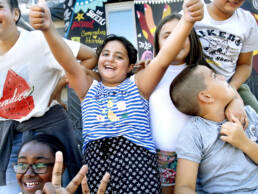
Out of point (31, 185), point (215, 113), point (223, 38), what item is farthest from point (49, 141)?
point (223, 38)

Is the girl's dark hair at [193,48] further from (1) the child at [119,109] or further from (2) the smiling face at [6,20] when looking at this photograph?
(2) the smiling face at [6,20]

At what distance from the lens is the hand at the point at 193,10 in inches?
54.7

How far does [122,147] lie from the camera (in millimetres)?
1581

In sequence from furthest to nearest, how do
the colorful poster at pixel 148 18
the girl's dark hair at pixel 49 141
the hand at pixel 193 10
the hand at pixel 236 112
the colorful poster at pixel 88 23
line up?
1. the colorful poster at pixel 88 23
2. the colorful poster at pixel 148 18
3. the girl's dark hair at pixel 49 141
4. the hand at pixel 236 112
5. the hand at pixel 193 10

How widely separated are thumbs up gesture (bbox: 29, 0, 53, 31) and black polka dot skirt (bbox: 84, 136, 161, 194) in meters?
0.75

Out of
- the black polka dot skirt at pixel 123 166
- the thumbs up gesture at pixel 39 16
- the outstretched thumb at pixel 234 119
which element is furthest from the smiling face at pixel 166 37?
the thumbs up gesture at pixel 39 16

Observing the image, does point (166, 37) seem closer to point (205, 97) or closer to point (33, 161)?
point (205, 97)

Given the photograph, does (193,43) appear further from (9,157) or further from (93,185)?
(9,157)

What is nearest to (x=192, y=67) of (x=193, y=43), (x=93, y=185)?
(x=193, y=43)

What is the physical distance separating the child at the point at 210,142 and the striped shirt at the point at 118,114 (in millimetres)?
218

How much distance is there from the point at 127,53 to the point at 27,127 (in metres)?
0.90

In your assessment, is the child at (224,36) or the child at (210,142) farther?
the child at (224,36)

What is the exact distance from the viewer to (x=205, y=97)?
1.66m

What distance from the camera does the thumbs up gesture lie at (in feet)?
4.62
